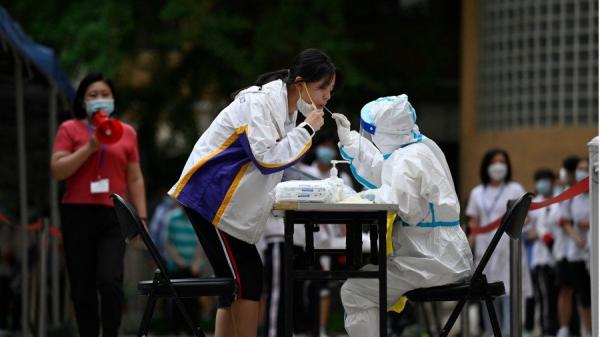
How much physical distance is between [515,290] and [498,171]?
4.22m

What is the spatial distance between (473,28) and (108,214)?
13.4m

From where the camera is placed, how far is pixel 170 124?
19891mm

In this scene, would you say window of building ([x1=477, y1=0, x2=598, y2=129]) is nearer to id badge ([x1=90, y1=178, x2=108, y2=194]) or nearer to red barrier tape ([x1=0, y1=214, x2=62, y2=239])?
red barrier tape ([x1=0, y1=214, x2=62, y2=239])

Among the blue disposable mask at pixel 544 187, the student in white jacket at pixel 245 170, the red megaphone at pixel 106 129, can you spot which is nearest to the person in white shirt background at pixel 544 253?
the blue disposable mask at pixel 544 187

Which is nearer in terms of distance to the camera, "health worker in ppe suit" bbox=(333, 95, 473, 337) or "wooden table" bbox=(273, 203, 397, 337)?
"wooden table" bbox=(273, 203, 397, 337)

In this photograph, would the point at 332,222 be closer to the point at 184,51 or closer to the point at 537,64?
the point at 184,51

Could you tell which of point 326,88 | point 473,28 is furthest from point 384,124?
point 473,28

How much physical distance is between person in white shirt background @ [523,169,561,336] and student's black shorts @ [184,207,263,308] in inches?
225

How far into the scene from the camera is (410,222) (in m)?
7.10

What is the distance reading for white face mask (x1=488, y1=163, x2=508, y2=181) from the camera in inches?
478

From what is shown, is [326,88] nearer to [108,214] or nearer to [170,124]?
[108,214]

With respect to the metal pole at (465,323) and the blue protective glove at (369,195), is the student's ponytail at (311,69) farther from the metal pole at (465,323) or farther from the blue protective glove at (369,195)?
the metal pole at (465,323)

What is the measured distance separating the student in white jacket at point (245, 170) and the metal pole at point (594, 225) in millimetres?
1473

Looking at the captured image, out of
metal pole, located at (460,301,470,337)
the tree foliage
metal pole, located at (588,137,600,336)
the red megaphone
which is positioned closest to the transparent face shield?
metal pole, located at (588,137,600,336)
